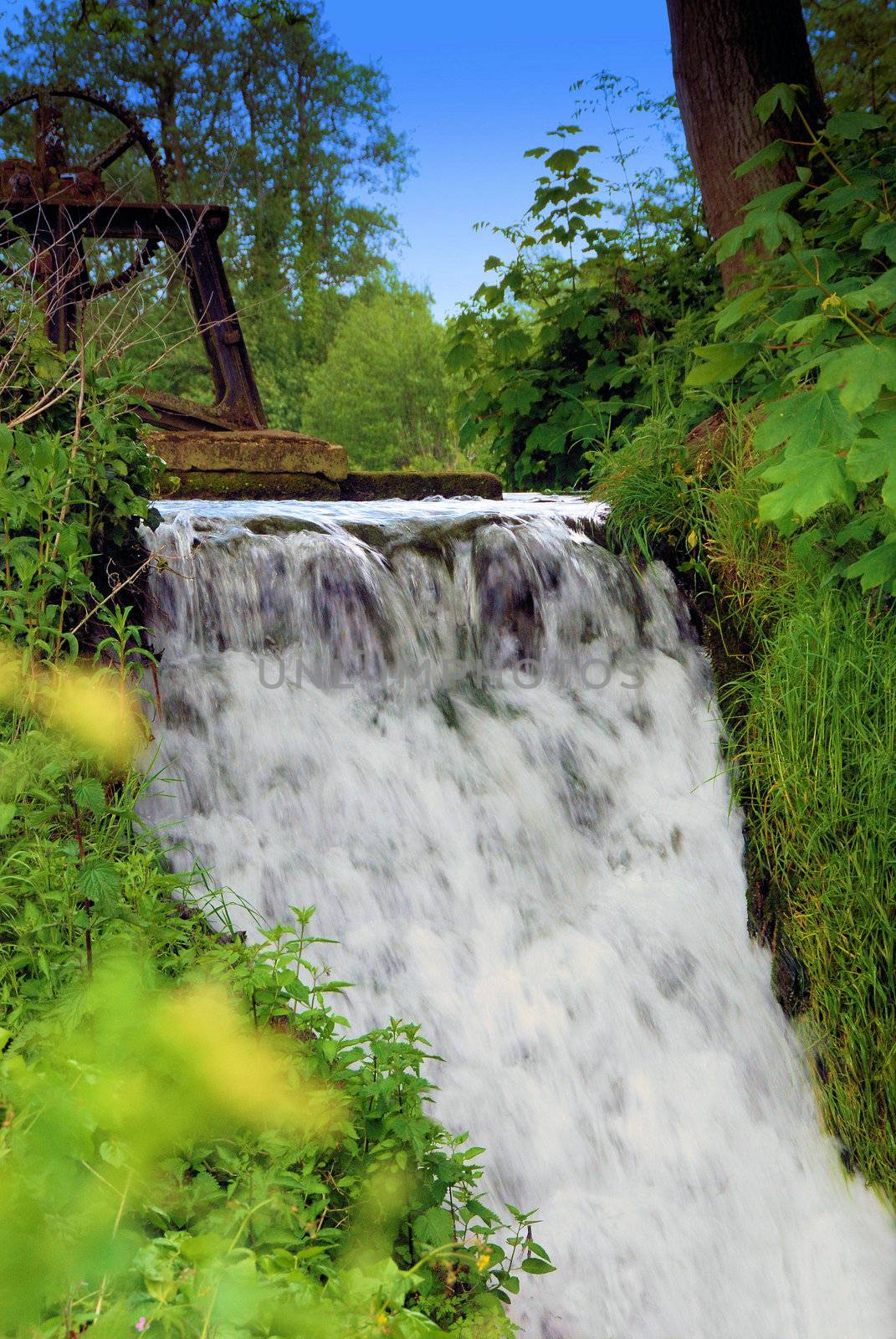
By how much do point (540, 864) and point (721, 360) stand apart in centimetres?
185

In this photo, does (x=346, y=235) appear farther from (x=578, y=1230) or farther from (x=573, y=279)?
(x=578, y=1230)

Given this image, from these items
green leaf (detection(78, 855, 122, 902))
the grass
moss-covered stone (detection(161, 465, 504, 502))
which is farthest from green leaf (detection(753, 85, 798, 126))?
green leaf (detection(78, 855, 122, 902))

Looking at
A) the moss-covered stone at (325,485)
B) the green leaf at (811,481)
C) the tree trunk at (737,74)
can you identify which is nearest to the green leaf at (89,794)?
the green leaf at (811,481)

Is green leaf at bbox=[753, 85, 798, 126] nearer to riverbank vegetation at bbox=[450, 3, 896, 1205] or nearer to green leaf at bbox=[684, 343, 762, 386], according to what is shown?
riverbank vegetation at bbox=[450, 3, 896, 1205]

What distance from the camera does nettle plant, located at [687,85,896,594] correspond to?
8.59ft

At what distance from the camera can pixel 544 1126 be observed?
9.83ft

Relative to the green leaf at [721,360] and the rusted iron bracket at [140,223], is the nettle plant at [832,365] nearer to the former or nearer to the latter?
the green leaf at [721,360]

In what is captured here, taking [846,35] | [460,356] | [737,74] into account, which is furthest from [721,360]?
[846,35]

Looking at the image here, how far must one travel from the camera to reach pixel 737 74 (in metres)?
5.91

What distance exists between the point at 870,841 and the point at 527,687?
5.10 feet

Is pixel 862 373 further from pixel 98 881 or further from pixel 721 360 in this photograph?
pixel 98 881

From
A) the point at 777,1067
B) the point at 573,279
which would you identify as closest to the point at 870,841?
the point at 777,1067

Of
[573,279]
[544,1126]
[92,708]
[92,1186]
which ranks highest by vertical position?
[573,279]

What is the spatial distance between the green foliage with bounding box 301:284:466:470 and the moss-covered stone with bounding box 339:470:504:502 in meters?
14.3
